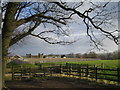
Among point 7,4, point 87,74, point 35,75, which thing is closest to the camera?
point 7,4

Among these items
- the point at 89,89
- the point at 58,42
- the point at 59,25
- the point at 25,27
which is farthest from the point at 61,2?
the point at 89,89

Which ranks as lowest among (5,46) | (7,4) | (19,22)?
(5,46)

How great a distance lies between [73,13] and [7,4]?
11.1 feet

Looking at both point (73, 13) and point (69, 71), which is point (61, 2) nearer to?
point (73, 13)

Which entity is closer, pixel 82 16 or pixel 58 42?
pixel 82 16

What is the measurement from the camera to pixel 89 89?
9219 mm

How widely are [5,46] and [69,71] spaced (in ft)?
27.6

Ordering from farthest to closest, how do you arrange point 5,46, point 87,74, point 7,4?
point 87,74 < point 7,4 < point 5,46

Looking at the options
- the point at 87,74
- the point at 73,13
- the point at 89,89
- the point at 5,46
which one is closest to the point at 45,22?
the point at 73,13

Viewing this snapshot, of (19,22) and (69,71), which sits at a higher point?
(19,22)

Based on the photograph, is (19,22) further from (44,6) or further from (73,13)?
(73,13)

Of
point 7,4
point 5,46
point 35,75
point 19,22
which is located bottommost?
point 35,75

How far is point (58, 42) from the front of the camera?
1046 cm

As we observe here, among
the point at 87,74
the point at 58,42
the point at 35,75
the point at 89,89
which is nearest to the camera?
the point at 89,89
